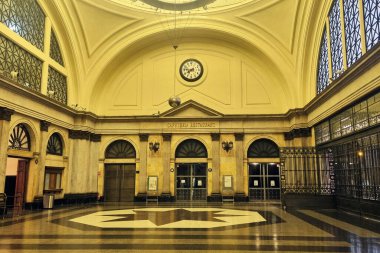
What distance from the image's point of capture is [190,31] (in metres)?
19.3

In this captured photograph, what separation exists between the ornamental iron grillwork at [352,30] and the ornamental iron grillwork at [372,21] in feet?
2.02

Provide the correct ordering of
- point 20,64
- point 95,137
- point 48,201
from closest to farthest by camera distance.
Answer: point 20,64
point 48,201
point 95,137

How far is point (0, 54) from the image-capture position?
12.5 m

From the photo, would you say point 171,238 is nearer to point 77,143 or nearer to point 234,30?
point 77,143

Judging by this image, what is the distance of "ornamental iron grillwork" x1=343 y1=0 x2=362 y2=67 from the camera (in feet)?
37.8

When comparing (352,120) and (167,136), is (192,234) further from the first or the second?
(167,136)

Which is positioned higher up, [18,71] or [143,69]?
[143,69]

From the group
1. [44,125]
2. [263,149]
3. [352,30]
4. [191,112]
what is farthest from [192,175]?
[352,30]

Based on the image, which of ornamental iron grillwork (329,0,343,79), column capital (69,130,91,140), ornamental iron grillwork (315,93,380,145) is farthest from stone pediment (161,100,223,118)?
ornamental iron grillwork (329,0,343,79)

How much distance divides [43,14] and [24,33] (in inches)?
80.7

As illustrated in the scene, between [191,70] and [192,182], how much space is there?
22.0 feet

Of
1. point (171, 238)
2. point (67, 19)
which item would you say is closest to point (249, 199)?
point (171, 238)

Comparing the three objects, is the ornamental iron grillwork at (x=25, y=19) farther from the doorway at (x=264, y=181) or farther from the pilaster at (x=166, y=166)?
the doorway at (x=264, y=181)

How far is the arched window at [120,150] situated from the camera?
19719 millimetres
